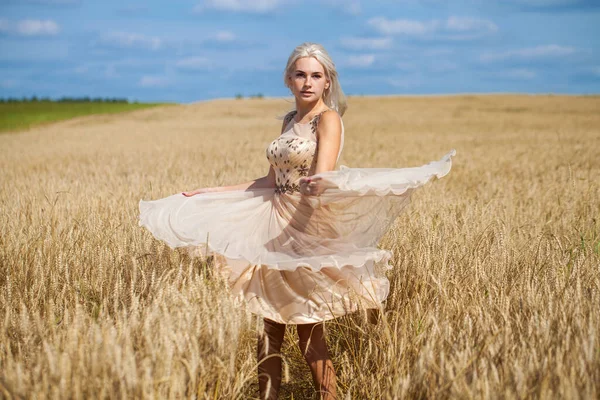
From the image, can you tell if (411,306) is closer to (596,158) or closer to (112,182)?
(112,182)

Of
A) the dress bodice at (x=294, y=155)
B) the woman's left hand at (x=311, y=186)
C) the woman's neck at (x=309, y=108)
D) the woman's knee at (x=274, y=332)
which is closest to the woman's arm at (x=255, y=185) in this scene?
the dress bodice at (x=294, y=155)

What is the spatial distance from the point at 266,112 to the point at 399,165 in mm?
28768

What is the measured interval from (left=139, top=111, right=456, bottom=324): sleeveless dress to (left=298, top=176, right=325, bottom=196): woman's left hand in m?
0.02

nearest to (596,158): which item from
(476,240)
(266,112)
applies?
(476,240)

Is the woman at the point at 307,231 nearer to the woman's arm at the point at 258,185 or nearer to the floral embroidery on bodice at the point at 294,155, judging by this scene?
the floral embroidery on bodice at the point at 294,155

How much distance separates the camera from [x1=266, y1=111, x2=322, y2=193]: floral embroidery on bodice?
288cm

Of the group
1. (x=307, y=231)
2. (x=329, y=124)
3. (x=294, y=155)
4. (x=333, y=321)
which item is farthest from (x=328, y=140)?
(x=333, y=321)

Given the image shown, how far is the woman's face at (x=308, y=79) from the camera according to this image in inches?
115

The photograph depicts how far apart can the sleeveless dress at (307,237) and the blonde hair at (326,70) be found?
20 centimetres

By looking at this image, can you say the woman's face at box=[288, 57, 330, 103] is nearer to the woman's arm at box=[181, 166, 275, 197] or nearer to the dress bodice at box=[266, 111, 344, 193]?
the dress bodice at box=[266, 111, 344, 193]

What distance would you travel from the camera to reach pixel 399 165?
9523 millimetres

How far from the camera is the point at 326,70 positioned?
9.86 feet

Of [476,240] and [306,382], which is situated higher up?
[476,240]

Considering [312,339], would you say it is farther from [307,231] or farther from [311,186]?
[311,186]
